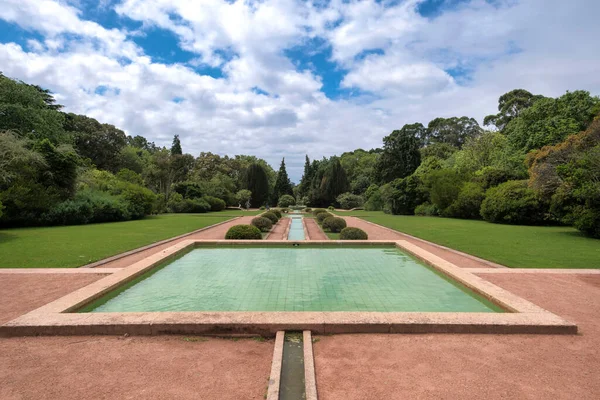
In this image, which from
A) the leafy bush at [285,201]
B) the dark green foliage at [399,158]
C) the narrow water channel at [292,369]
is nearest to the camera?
the narrow water channel at [292,369]

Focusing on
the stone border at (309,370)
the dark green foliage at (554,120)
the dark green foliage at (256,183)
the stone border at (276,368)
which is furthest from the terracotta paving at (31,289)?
the dark green foliage at (256,183)

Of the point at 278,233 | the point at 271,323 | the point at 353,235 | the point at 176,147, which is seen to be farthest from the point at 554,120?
the point at 176,147

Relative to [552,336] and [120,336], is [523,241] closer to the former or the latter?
[552,336]

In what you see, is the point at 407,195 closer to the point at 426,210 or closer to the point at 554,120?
the point at 426,210

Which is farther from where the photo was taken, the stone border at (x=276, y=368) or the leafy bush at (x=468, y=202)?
the leafy bush at (x=468, y=202)

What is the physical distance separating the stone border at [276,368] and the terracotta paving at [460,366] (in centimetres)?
38

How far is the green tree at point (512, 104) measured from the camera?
4303 centimetres

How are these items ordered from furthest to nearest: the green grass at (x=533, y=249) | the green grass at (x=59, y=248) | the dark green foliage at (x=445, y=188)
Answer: the dark green foliage at (x=445, y=188) → the green grass at (x=533, y=249) → the green grass at (x=59, y=248)

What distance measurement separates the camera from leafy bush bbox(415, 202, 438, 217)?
96.4ft

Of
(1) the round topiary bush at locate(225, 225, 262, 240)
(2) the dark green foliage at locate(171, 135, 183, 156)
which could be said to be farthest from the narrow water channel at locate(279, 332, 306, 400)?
(2) the dark green foliage at locate(171, 135, 183, 156)

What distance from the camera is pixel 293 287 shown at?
253 inches

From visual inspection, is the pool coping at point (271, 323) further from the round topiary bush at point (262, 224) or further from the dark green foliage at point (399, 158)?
the dark green foliage at point (399, 158)

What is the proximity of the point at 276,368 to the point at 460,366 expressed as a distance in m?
1.89

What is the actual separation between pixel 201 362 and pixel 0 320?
3.29 m
